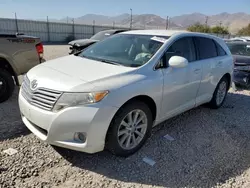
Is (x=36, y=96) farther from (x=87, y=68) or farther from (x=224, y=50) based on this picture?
(x=224, y=50)

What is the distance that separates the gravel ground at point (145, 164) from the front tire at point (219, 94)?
36.2 inches

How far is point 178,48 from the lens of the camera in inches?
146

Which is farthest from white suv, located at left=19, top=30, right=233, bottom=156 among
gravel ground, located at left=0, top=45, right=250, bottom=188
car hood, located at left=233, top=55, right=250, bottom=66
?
car hood, located at left=233, top=55, right=250, bottom=66

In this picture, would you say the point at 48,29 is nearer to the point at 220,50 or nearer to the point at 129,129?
the point at 220,50

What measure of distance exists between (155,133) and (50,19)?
26.1m

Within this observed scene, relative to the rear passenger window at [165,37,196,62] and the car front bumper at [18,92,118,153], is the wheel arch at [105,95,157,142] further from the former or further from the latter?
the rear passenger window at [165,37,196,62]

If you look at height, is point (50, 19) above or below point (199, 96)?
above

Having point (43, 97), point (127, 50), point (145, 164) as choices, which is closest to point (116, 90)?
point (43, 97)

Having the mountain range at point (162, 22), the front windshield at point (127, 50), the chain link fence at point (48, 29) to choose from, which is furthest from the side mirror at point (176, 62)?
the mountain range at point (162, 22)

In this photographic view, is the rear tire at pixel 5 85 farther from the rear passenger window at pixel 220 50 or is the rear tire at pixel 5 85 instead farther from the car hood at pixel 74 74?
the rear passenger window at pixel 220 50

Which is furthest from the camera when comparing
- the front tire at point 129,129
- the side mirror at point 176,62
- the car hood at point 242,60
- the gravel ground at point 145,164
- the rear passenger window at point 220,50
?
the car hood at point 242,60

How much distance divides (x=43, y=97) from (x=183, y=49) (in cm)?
235

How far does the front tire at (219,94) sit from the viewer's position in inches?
190

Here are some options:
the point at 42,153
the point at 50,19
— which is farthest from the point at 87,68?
the point at 50,19
